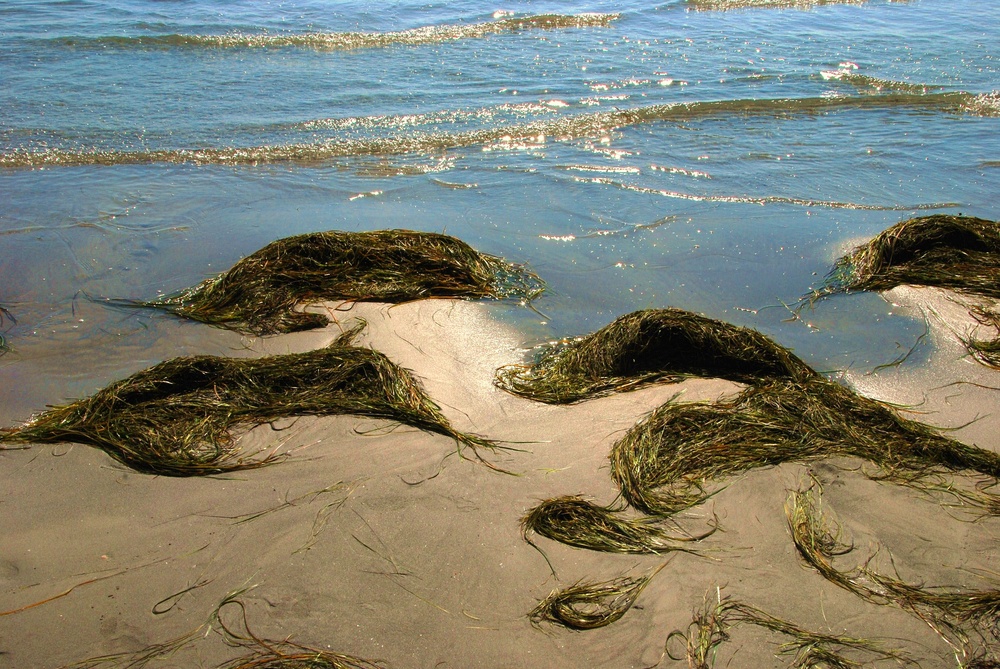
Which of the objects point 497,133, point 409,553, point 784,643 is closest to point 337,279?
point 409,553

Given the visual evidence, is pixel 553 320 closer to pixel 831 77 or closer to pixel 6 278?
pixel 6 278

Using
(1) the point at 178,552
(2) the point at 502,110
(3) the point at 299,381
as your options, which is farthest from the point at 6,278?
(2) the point at 502,110

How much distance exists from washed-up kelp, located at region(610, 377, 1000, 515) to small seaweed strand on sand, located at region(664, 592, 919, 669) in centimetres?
52

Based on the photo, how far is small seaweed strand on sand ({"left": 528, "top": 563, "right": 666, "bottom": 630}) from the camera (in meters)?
2.41

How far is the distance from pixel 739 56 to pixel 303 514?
10167 mm

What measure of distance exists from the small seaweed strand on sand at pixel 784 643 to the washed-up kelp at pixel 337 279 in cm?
248

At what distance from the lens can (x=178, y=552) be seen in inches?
103

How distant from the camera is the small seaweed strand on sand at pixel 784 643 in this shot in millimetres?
2303

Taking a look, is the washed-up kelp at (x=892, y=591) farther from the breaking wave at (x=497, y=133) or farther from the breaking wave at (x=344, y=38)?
the breaking wave at (x=344, y=38)

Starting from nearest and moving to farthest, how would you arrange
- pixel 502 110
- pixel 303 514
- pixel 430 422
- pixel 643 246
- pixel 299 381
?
pixel 303 514
pixel 430 422
pixel 299 381
pixel 643 246
pixel 502 110

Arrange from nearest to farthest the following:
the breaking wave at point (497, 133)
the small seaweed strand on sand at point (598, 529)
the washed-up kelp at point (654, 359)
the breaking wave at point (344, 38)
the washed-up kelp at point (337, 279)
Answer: the small seaweed strand on sand at point (598, 529), the washed-up kelp at point (654, 359), the washed-up kelp at point (337, 279), the breaking wave at point (497, 133), the breaking wave at point (344, 38)

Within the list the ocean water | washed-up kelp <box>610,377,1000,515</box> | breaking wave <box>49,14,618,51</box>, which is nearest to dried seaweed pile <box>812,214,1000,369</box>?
the ocean water

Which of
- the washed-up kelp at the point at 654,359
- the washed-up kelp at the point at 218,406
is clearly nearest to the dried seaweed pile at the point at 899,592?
the washed-up kelp at the point at 654,359

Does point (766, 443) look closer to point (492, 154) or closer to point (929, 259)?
point (929, 259)
